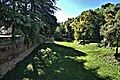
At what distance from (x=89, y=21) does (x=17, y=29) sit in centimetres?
4545

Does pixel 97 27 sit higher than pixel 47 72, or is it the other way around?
pixel 97 27

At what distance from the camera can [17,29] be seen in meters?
21.8

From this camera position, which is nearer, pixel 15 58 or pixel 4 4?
pixel 4 4

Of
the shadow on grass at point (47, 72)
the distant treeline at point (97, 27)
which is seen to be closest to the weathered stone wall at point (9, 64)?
the shadow on grass at point (47, 72)

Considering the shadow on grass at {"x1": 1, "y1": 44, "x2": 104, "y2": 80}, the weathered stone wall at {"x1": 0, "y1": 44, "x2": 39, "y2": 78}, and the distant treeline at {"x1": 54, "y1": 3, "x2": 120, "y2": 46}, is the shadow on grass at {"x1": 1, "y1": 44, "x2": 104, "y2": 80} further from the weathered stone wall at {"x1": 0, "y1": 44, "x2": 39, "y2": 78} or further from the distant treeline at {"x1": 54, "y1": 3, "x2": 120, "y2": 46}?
the distant treeline at {"x1": 54, "y1": 3, "x2": 120, "y2": 46}

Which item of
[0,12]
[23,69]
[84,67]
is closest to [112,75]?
[84,67]

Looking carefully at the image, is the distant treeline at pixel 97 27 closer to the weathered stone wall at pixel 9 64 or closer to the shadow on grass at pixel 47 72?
the shadow on grass at pixel 47 72

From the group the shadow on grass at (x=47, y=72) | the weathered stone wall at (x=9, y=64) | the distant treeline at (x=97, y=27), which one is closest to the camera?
the weathered stone wall at (x=9, y=64)

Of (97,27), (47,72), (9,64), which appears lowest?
(47,72)

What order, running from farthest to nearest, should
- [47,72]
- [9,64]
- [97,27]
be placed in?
[97,27] < [47,72] < [9,64]

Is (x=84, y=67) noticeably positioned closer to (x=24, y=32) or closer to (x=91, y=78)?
(x=91, y=78)

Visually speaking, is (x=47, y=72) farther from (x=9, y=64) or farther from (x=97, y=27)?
(x=97, y=27)

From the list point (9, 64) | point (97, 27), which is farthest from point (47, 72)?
point (97, 27)

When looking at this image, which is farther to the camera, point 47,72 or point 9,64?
point 47,72
